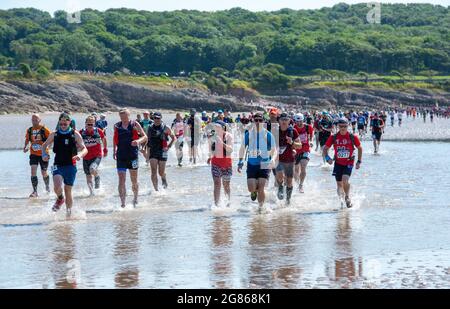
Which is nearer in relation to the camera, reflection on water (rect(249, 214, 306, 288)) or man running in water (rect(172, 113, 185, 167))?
reflection on water (rect(249, 214, 306, 288))

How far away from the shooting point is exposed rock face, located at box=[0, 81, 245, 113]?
4370 inches

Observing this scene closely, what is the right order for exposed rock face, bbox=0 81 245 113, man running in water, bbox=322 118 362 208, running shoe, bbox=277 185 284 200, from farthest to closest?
exposed rock face, bbox=0 81 245 113
running shoe, bbox=277 185 284 200
man running in water, bbox=322 118 362 208

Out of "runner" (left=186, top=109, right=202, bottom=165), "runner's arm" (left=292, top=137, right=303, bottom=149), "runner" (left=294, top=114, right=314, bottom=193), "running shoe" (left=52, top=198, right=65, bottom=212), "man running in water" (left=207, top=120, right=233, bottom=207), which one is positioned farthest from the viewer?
"runner" (left=186, top=109, right=202, bottom=165)

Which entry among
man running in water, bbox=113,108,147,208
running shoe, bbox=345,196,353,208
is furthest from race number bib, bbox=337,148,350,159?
man running in water, bbox=113,108,147,208

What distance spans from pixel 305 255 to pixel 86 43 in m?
147

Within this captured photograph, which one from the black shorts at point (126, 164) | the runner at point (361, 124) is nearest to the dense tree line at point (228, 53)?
the runner at point (361, 124)

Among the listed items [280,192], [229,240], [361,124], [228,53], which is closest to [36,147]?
[280,192]

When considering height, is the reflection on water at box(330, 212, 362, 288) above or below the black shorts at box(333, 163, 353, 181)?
below

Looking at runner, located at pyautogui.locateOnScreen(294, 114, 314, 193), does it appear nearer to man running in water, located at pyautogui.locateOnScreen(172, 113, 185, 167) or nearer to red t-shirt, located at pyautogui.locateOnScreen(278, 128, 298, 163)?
red t-shirt, located at pyautogui.locateOnScreen(278, 128, 298, 163)

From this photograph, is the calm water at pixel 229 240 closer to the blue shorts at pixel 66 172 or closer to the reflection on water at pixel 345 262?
the reflection on water at pixel 345 262

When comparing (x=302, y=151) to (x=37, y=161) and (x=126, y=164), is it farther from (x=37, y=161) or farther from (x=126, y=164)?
(x=37, y=161)

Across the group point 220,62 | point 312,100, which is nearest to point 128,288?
point 312,100

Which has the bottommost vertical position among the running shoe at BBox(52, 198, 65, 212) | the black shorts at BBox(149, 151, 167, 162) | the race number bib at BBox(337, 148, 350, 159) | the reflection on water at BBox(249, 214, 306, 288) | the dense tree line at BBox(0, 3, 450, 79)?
the reflection on water at BBox(249, 214, 306, 288)

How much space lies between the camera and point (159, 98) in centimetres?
12506
